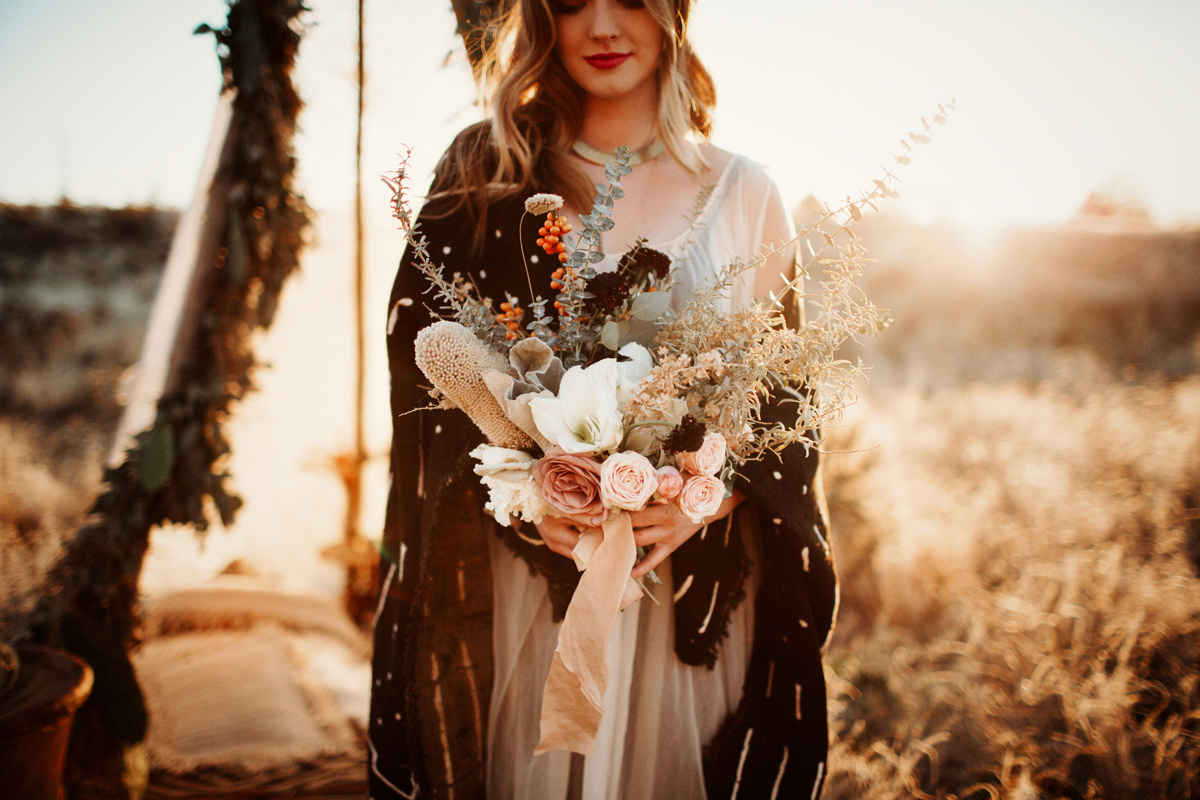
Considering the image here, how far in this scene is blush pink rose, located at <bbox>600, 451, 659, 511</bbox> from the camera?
2.68 ft

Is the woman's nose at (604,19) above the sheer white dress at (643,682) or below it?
above

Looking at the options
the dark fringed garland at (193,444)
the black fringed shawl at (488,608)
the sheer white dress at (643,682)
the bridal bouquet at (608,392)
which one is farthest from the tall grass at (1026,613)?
the dark fringed garland at (193,444)

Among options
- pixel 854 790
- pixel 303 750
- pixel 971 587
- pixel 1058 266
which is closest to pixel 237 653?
pixel 303 750

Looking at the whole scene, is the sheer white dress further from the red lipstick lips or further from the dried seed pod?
the dried seed pod

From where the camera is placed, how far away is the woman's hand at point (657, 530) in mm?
1002

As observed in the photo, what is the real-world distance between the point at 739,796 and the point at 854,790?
3.70 ft

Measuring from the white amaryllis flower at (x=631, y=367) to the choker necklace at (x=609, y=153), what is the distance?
0.69 meters

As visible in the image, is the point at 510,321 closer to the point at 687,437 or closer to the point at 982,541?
the point at 687,437

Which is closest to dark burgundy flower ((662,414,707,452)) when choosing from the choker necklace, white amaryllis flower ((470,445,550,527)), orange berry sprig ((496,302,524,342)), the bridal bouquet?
the bridal bouquet

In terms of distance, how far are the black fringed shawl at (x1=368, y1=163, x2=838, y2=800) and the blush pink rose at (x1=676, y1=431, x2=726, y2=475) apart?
1.40 ft

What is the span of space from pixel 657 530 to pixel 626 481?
260 mm

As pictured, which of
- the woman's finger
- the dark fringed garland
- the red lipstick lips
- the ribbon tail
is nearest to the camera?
the ribbon tail

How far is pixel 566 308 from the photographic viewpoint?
967 mm

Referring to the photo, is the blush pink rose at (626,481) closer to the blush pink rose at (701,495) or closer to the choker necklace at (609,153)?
the blush pink rose at (701,495)
